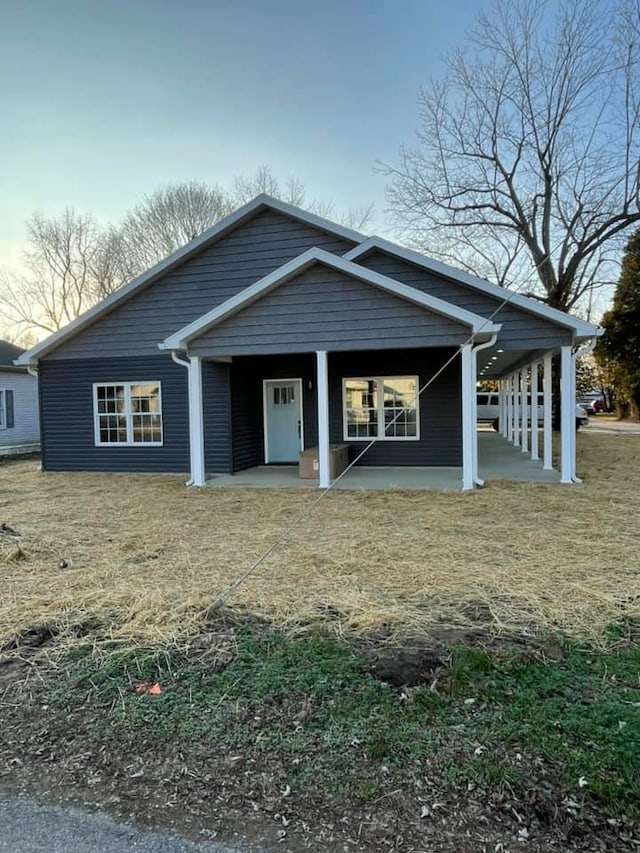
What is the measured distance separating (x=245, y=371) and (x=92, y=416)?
3664mm

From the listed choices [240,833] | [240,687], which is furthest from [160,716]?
[240,833]

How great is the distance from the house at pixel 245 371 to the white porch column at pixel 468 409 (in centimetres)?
125

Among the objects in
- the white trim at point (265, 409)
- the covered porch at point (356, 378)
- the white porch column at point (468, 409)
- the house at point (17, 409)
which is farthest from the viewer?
the house at point (17, 409)

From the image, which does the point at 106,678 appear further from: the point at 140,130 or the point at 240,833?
the point at 140,130

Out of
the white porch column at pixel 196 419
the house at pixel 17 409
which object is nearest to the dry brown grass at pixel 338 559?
the white porch column at pixel 196 419

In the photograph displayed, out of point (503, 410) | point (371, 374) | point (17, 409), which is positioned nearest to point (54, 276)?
point (17, 409)

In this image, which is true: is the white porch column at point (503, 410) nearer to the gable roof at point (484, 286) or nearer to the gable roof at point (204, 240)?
the gable roof at point (484, 286)

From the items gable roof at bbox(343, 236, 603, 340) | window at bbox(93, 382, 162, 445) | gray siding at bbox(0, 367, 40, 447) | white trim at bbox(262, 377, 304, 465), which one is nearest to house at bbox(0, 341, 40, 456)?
gray siding at bbox(0, 367, 40, 447)

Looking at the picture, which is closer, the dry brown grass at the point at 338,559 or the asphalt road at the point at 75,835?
the asphalt road at the point at 75,835

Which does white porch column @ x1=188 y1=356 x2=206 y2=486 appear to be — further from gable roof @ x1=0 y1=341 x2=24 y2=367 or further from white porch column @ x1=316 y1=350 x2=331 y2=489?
gable roof @ x1=0 y1=341 x2=24 y2=367

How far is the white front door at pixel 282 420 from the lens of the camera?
13.2m

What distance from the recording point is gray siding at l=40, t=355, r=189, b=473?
40.7ft

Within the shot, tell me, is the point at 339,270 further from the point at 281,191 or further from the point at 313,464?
the point at 281,191

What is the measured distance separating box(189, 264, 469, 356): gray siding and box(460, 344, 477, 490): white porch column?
1.03ft
